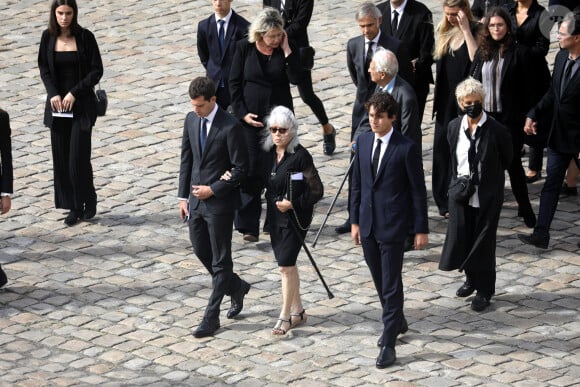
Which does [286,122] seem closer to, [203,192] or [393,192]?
[203,192]

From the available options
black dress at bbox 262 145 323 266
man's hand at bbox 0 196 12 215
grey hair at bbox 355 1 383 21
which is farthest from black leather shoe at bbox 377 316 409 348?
man's hand at bbox 0 196 12 215

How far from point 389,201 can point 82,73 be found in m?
4.25

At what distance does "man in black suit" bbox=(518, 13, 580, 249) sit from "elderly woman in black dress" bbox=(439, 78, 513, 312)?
50.9 inches

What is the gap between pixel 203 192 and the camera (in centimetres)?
1196

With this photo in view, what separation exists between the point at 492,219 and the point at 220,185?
2262mm

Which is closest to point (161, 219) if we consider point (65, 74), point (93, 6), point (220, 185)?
point (65, 74)

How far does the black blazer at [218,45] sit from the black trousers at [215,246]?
282 centimetres

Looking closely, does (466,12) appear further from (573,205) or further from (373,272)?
(373,272)

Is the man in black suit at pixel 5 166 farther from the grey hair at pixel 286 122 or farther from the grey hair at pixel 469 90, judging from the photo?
the grey hair at pixel 469 90

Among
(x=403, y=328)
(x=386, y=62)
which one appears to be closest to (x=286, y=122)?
(x=386, y=62)

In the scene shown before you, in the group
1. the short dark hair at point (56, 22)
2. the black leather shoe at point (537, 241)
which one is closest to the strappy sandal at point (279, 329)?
the black leather shoe at point (537, 241)

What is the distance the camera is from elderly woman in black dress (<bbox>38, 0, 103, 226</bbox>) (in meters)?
14.4

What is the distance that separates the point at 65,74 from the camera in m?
14.5

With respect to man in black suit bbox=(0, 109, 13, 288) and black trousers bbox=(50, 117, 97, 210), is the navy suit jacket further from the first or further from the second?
black trousers bbox=(50, 117, 97, 210)
